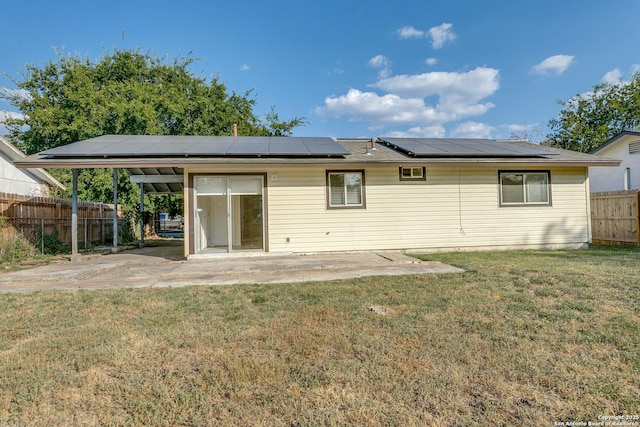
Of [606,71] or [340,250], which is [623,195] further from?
[606,71]

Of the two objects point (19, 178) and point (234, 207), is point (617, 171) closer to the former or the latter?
point (234, 207)

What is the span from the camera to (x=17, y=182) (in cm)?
1585

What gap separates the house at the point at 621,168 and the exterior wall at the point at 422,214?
21.6ft

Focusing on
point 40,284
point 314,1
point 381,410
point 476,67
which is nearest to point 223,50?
point 314,1

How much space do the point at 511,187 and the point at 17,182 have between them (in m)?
20.9

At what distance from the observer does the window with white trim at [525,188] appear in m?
9.46

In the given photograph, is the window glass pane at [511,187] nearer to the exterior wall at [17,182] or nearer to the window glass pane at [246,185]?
the window glass pane at [246,185]

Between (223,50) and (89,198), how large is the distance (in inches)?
417

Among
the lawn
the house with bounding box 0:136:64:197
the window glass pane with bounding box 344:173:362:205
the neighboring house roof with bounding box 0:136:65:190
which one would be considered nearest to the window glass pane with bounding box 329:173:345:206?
the window glass pane with bounding box 344:173:362:205

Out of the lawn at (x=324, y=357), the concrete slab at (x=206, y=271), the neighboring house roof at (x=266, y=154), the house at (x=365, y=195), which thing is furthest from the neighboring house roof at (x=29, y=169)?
the lawn at (x=324, y=357)

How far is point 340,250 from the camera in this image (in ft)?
29.1

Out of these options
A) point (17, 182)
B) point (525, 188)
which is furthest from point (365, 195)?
point (17, 182)

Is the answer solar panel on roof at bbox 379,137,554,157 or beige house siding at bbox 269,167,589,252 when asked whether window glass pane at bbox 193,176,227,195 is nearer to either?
beige house siding at bbox 269,167,589,252

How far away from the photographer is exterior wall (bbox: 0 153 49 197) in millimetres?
14719
